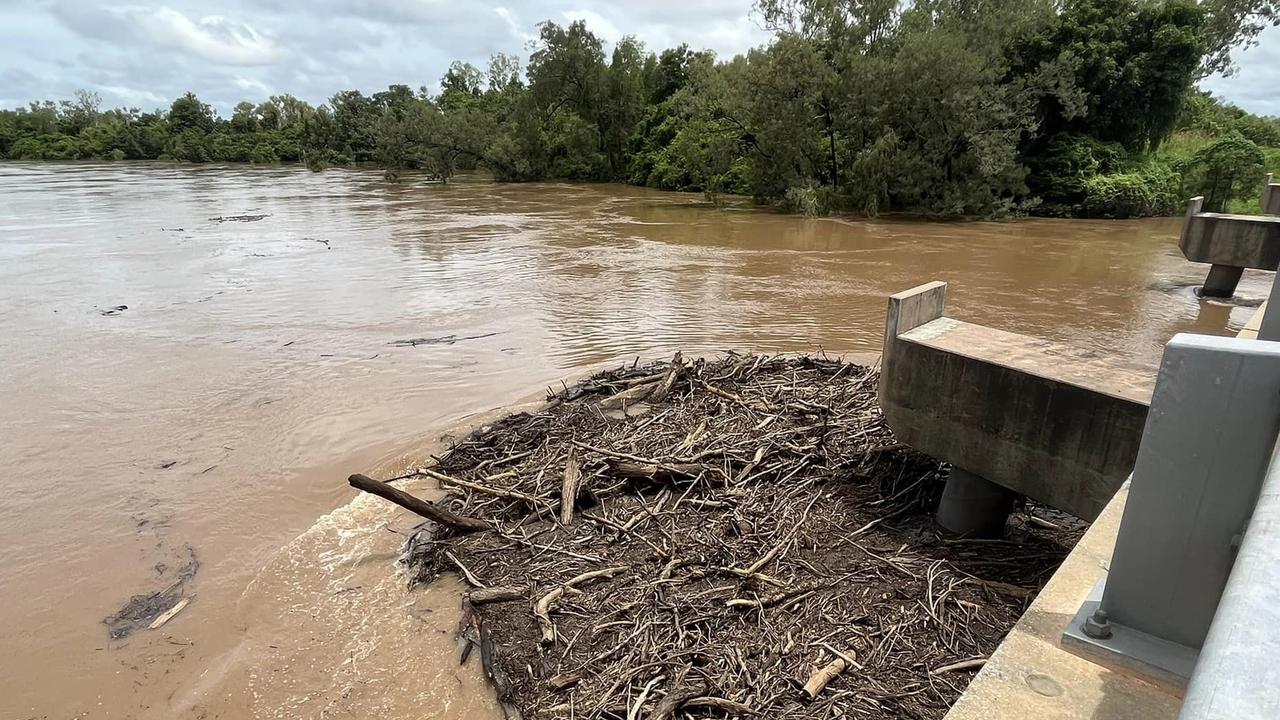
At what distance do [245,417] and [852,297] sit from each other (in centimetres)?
1122

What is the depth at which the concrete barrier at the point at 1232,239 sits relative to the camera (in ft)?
40.1

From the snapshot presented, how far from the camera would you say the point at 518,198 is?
1444 inches

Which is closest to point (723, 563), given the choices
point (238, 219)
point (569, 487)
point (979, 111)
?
point (569, 487)

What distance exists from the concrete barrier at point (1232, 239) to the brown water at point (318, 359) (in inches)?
43.6

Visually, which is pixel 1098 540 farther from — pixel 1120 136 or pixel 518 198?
pixel 518 198

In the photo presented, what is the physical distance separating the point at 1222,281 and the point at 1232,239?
63.7 inches

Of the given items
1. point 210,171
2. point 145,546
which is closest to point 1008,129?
point 145,546

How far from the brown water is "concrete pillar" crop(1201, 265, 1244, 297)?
707 mm

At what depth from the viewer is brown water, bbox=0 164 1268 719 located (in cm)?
500

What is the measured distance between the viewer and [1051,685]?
6.60 ft

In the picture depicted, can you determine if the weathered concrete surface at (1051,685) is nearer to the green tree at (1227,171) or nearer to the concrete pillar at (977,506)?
the concrete pillar at (977,506)

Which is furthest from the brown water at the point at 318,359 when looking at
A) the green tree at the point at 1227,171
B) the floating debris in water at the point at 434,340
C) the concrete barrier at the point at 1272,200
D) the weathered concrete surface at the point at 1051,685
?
the weathered concrete surface at the point at 1051,685

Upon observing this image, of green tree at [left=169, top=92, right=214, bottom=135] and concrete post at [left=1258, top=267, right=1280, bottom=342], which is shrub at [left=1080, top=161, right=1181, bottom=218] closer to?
concrete post at [left=1258, top=267, right=1280, bottom=342]


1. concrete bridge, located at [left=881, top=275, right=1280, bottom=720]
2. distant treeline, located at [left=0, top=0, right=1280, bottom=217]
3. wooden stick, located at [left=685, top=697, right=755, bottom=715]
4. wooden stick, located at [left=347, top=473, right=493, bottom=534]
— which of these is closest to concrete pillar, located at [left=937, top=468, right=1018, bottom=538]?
concrete bridge, located at [left=881, top=275, right=1280, bottom=720]
